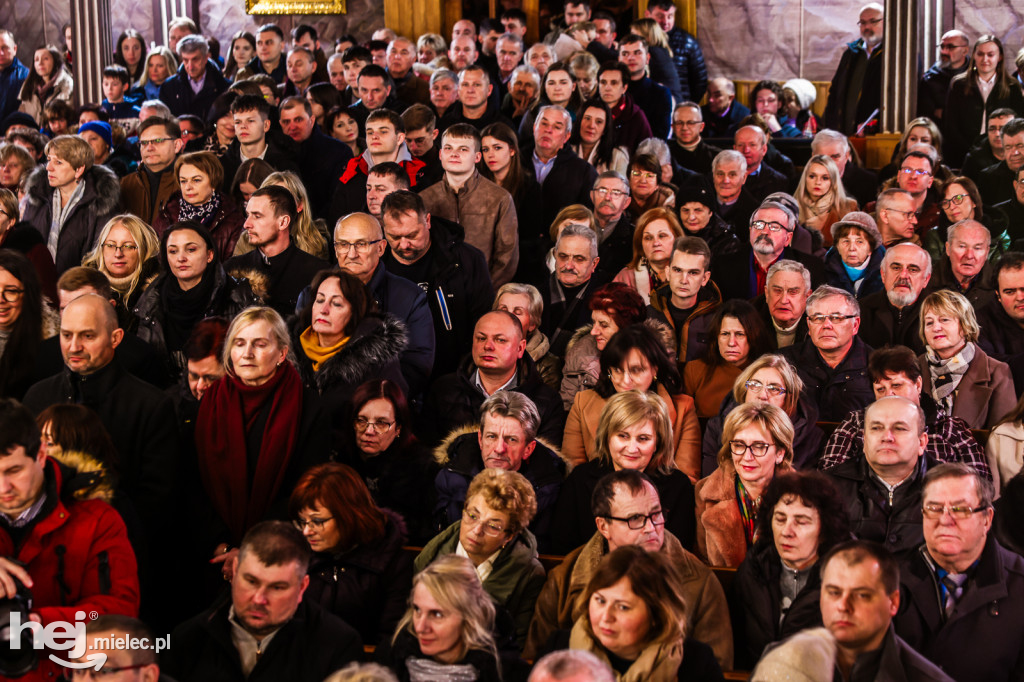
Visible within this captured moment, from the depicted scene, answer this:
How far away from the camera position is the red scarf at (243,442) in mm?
4211

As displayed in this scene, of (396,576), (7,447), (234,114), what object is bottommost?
(396,576)

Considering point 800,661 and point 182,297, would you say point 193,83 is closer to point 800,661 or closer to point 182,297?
point 182,297

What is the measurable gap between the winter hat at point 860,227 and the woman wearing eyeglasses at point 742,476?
2.29 meters

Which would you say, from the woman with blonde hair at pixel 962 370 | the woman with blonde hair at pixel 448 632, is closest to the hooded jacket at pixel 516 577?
the woman with blonde hair at pixel 448 632

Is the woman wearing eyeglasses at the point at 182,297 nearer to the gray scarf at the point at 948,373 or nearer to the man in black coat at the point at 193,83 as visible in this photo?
the gray scarf at the point at 948,373

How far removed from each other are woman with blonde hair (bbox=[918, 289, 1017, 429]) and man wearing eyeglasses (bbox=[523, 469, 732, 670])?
1.81 meters

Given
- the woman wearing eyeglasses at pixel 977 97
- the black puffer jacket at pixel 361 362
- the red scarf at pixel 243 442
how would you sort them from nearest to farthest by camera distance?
1. the red scarf at pixel 243 442
2. the black puffer jacket at pixel 361 362
3. the woman wearing eyeglasses at pixel 977 97

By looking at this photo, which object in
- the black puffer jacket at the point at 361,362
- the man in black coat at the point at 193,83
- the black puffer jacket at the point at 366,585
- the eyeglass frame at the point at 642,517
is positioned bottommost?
the black puffer jacket at the point at 366,585

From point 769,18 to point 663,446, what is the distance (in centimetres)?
878

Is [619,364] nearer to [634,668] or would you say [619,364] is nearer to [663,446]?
[663,446]

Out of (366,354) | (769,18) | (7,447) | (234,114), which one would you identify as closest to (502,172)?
(234,114)

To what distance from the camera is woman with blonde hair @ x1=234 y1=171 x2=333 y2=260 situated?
585 cm

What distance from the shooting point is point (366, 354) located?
476cm

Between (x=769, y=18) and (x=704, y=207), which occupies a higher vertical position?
(x=769, y=18)
